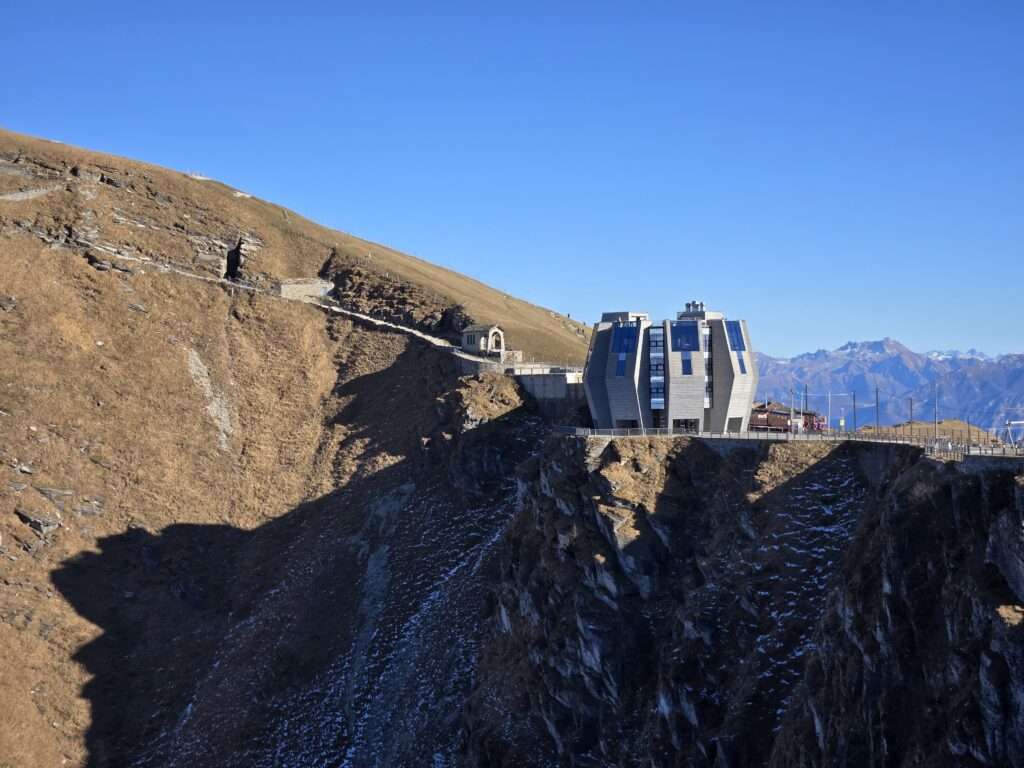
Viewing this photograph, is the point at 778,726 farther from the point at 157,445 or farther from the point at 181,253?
the point at 181,253

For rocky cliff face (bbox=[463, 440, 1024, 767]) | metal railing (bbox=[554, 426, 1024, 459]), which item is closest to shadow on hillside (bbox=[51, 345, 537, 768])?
rocky cliff face (bbox=[463, 440, 1024, 767])

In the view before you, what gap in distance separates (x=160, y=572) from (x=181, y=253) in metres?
40.2

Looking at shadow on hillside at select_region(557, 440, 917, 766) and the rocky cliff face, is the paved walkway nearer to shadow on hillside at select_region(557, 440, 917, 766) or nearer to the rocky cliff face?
the rocky cliff face

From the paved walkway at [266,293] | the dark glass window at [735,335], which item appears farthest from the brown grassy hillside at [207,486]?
the dark glass window at [735,335]

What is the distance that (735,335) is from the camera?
78.2 metres

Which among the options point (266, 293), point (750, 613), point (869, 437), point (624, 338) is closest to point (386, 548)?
point (624, 338)

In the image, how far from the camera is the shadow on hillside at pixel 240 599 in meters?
82.8

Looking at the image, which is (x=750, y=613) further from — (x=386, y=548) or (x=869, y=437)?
(x=386, y=548)

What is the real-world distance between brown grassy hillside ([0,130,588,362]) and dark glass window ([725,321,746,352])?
38825 mm

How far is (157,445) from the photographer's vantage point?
102m

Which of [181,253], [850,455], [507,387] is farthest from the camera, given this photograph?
[181,253]

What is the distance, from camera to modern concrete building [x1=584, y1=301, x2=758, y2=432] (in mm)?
76562

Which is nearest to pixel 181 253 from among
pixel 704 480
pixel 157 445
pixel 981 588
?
pixel 157 445

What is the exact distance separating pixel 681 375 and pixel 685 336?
2.72 m
